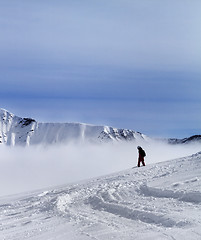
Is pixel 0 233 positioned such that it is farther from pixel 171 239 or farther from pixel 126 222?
pixel 171 239

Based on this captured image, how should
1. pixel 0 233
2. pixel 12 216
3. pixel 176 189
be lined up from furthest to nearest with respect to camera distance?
1. pixel 12 216
2. pixel 176 189
3. pixel 0 233

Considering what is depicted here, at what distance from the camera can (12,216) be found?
1273 centimetres

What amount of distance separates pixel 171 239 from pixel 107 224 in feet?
7.86

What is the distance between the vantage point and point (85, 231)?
814 centimetres

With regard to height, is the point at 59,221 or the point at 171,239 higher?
the point at 171,239

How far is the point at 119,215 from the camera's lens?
32.1ft

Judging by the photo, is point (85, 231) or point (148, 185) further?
point (148, 185)

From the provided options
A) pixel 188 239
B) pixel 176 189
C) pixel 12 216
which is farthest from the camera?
pixel 12 216

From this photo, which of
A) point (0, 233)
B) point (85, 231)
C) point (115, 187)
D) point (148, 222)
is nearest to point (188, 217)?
point (148, 222)

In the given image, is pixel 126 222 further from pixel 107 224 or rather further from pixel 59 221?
pixel 59 221

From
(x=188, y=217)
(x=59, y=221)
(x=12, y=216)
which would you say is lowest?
(x=12, y=216)

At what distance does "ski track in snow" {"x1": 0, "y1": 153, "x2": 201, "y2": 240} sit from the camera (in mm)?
7590

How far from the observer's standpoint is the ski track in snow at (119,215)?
24.9ft

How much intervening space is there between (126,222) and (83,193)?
20.9 feet
